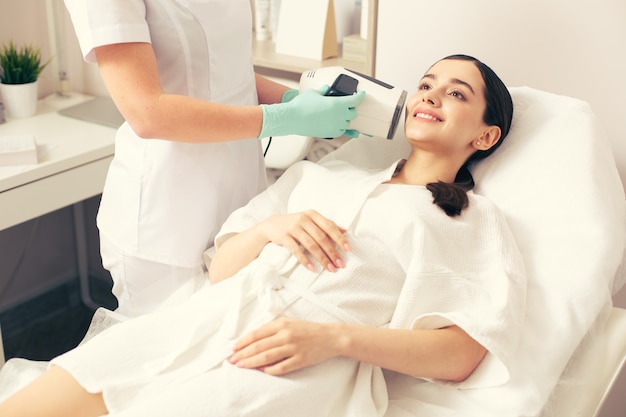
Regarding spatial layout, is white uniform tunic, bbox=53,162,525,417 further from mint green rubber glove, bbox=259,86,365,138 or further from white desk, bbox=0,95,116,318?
white desk, bbox=0,95,116,318

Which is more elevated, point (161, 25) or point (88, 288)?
point (161, 25)

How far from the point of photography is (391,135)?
60.4 inches

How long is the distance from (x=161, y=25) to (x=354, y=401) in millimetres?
805

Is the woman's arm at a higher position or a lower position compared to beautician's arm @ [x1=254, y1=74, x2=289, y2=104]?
lower

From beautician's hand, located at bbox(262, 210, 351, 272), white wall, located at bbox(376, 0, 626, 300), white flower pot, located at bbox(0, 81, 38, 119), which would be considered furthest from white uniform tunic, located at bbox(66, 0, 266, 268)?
white flower pot, located at bbox(0, 81, 38, 119)

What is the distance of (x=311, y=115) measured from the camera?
145cm

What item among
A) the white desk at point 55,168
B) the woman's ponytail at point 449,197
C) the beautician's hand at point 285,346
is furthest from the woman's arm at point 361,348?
the white desk at point 55,168

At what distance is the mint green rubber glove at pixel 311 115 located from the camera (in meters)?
1.43

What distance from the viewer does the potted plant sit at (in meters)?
2.31

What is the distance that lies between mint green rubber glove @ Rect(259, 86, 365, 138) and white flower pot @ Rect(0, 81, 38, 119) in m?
1.25

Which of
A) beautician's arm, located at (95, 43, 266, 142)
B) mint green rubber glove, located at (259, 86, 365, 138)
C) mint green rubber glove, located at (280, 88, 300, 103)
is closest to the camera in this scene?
beautician's arm, located at (95, 43, 266, 142)

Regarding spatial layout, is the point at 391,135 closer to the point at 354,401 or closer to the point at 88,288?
the point at 354,401

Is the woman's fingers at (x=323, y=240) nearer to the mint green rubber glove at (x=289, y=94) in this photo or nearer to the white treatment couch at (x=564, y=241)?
the white treatment couch at (x=564, y=241)

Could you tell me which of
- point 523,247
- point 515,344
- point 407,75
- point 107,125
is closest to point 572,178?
point 523,247
